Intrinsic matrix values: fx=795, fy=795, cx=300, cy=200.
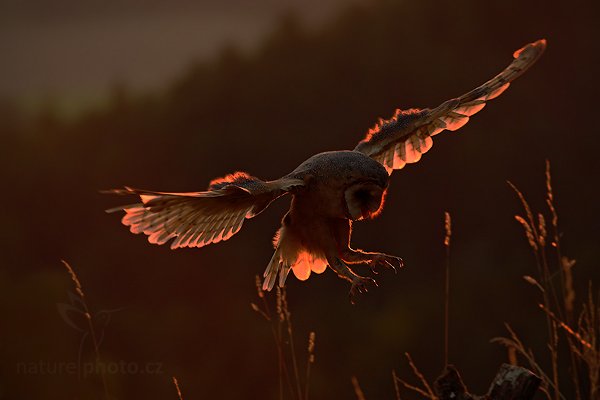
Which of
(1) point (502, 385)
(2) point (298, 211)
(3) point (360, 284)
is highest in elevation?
(2) point (298, 211)

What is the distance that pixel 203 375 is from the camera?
43.8ft

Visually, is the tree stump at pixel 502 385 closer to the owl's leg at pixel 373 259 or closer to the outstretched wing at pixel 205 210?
the owl's leg at pixel 373 259

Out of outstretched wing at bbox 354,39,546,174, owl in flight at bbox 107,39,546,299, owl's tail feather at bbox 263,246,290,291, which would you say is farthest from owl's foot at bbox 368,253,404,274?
outstretched wing at bbox 354,39,546,174

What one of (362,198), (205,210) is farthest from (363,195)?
(205,210)

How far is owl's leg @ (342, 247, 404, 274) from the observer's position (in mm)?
1856

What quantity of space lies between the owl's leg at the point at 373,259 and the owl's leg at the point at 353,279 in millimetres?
22

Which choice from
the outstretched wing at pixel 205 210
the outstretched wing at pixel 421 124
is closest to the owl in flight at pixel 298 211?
the outstretched wing at pixel 205 210

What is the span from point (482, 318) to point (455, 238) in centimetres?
187

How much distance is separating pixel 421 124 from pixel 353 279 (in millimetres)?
583

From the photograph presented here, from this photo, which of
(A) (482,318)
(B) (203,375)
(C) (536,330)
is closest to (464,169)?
(A) (482,318)

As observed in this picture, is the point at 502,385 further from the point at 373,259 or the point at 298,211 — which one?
the point at 298,211

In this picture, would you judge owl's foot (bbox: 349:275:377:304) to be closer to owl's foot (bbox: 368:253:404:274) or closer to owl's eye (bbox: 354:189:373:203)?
owl's foot (bbox: 368:253:404:274)

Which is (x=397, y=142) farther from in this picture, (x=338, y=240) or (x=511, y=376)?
(x=511, y=376)

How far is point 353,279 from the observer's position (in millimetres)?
1841
